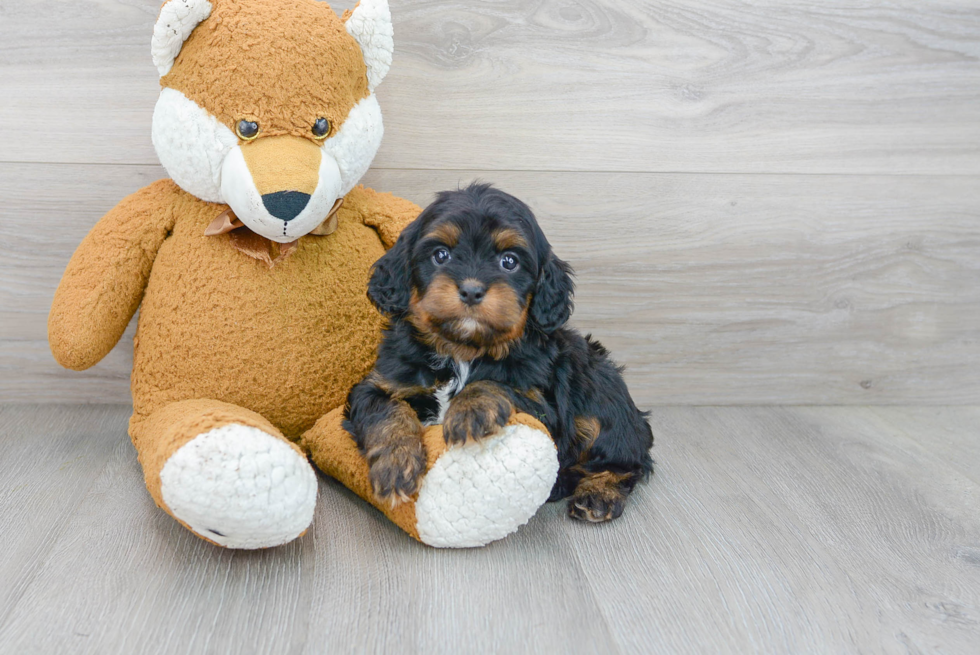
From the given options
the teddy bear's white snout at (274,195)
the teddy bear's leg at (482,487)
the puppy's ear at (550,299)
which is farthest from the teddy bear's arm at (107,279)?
the puppy's ear at (550,299)

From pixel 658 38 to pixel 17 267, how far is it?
85.8 inches

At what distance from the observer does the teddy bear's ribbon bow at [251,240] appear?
6.45 ft

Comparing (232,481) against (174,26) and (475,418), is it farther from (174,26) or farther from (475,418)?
(174,26)

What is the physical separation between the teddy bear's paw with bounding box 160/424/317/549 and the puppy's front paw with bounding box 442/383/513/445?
34 cm

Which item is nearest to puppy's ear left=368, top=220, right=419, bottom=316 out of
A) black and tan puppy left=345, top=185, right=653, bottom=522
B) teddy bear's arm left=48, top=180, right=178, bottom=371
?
black and tan puppy left=345, top=185, right=653, bottom=522

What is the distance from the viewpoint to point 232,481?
5.01 ft

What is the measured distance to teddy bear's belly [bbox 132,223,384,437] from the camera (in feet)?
6.54

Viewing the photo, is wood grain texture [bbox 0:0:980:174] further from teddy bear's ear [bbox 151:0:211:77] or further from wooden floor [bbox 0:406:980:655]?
wooden floor [bbox 0:406:980:655]

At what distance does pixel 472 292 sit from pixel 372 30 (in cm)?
78

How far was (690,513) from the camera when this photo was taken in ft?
6.68

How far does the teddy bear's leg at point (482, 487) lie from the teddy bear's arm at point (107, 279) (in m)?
0.92

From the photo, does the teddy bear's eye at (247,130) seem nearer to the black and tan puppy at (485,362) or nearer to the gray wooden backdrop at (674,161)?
the black and tan puppy at (485,362)

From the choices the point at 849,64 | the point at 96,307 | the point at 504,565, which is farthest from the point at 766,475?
the point at 96,307

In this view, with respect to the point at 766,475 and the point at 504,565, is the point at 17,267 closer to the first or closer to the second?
the point at 504,565
